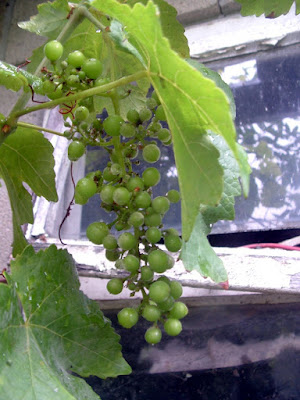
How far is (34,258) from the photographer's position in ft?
1.87

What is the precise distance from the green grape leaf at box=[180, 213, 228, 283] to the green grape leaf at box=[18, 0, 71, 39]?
15.2 inches

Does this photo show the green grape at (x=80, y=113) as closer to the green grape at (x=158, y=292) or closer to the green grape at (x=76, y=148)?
the green grape at (x=76, y=148)

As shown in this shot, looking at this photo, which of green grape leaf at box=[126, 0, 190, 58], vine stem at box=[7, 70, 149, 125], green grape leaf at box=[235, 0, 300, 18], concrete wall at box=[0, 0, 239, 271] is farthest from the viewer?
concrete wall at box=[0, 0, 239, 271]

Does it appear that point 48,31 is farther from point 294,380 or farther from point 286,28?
point 286,28

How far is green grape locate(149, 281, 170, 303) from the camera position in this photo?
0.50 m

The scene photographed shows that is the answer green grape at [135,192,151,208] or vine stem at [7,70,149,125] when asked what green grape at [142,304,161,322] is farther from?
vine stem at [7,70,149,125]

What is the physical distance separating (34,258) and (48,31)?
1.16 ft

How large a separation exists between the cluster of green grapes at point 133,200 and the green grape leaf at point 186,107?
0.30ft

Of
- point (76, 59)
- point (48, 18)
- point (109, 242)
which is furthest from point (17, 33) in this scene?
point (109, 242)

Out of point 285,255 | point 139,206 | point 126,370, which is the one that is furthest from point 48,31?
point 285,255

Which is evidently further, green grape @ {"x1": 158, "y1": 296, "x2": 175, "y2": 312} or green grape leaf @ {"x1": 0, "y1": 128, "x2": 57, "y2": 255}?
green grape leaf @ {"x1": 0, "y1": 128, "x2": 57, "y2": 255}

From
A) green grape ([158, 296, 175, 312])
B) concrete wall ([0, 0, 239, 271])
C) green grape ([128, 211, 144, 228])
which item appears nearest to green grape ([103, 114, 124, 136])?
green grape ([128, 211, 144, 228])

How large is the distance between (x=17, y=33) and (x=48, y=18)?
116 centimetres

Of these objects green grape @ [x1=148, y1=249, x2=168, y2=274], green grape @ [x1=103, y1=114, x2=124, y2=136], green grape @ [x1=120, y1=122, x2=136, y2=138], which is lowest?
green grape @ [x1=148, y1=249, x2=168, y2=274]
